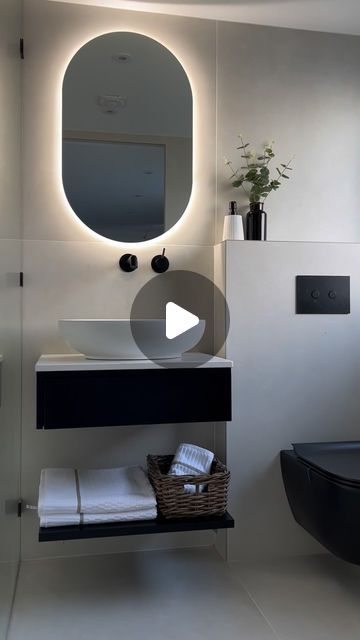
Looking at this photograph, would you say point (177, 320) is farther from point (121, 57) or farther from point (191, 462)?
point (121, 57)

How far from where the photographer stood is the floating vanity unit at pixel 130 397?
1.90 m

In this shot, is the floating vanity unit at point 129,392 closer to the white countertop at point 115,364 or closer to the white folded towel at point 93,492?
the white countertop at point 115,364

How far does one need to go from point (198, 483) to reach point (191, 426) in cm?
42

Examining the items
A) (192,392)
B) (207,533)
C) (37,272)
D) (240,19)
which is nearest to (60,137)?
(37,272)

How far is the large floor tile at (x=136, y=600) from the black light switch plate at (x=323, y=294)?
1.09 m

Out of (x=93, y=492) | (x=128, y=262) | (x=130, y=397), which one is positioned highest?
(x=128, y=262)

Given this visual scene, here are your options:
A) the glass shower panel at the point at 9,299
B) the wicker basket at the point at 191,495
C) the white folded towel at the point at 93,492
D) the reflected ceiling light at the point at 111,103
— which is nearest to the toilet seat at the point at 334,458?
the wicker basket at the point at 191,495

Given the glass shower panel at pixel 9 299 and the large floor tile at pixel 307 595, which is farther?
the large floor tile at pixel 307 595

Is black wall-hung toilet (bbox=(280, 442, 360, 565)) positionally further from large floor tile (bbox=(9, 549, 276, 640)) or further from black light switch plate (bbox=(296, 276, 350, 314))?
black light switch plate (bbox=(296, 276, 350, 314))

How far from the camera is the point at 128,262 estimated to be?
2322 mm

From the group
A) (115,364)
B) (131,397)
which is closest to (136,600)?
(131,397)

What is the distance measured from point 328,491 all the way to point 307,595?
421mm

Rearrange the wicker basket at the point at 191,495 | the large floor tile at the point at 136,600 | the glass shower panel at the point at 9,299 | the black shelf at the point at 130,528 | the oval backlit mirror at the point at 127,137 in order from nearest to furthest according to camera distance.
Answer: the glass shower panel at the point at 9,299 → the large floor tile at the point at 136,600 → the black shelf at the point at 130,528 → the wicker basket at the point at 191,495 → the oval backlit mirror at the point at 127,137

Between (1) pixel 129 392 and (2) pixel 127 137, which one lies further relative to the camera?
(2) pixel 127 137
